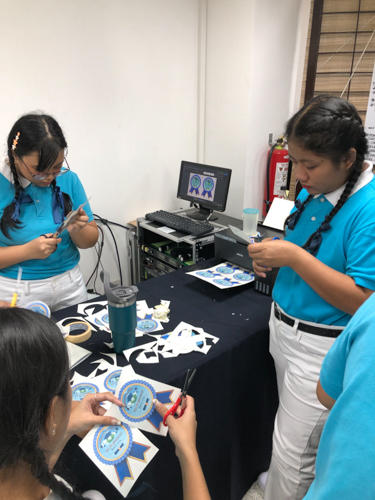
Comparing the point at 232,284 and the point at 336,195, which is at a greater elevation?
the point at 336,195

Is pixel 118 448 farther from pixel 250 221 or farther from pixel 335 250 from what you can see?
pixel 250 221

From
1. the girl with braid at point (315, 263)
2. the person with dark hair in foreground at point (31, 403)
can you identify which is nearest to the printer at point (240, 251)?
the girl with braid at point (315, 263)

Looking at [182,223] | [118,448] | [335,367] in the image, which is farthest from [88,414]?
[182,223]

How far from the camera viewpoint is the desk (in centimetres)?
104

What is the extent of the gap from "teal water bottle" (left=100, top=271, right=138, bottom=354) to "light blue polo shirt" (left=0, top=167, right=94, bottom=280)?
0.58 metres

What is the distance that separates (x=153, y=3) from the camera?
253 centimetres

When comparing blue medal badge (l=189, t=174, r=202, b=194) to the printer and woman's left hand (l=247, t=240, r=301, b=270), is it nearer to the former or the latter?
the printer

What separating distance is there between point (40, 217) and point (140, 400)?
98 centimetres

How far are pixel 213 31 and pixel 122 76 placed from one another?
83 centimetres

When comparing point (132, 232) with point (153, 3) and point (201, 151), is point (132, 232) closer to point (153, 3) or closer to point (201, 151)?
point (201, 151)

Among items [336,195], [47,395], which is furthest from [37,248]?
[336,195]

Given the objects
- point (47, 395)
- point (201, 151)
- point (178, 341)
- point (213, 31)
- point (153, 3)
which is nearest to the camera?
point (47, 395)

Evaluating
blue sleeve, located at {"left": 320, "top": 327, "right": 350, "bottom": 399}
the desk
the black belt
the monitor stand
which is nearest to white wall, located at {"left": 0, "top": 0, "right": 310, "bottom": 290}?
the monitor stand

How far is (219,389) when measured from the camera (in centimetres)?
128
